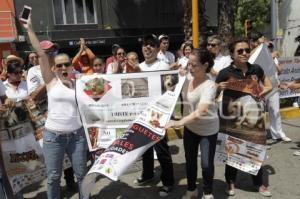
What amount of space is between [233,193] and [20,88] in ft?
9.73

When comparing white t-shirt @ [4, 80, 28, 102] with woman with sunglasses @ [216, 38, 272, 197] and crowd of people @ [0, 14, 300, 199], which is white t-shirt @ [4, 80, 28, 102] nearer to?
crowd of people @ [0, 14, 300, 199]

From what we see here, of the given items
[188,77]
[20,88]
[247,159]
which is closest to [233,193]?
[247,159]

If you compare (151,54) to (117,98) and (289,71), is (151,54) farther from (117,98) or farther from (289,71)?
(289,71)

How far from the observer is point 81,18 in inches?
749

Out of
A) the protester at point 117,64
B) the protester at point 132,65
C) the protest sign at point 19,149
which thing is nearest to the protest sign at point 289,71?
the protester at point 117,64

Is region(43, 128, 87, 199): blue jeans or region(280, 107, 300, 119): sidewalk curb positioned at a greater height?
region(43, 128, 87, 199): blue jeans

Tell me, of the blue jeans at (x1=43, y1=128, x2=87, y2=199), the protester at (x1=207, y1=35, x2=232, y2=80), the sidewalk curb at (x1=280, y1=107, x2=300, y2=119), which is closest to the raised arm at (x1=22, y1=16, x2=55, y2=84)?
the blue jeans at (x1=43, y1=128, x2=87, y2=199)

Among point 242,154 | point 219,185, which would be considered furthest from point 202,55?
point 219,185

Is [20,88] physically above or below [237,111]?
above

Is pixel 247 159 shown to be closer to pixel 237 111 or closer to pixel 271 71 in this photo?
pixel 237 111

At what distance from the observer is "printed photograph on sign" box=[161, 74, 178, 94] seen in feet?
14.4

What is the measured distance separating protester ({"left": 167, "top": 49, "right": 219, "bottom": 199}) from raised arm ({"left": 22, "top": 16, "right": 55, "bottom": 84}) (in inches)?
52.7

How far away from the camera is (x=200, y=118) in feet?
13.1

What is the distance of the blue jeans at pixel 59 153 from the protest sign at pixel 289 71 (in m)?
5.89
